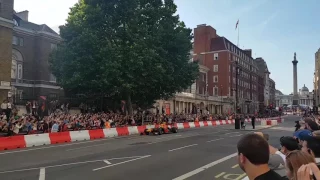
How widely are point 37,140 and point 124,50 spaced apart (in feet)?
41.0

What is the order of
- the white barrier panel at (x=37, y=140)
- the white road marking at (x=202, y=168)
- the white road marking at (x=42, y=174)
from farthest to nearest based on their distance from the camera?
the white barrier panel at (x=37, y=140)
the white road marking at (x=202, y=168)
the white road marking at (x=42, y=174)

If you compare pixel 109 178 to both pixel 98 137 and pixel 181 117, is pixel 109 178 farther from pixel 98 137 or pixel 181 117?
pixel 181 117

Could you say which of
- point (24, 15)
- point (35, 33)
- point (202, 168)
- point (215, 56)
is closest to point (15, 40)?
point (35, 33)

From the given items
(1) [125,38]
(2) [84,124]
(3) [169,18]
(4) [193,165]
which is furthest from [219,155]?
(3) [169,18]

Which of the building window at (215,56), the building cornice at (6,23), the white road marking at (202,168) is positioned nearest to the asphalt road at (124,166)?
the white road marking at (202,168)

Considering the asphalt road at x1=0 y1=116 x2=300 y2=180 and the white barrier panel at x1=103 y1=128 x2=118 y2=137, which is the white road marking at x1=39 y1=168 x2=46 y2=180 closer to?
the asphalt road at x1=0 y1=116 x2=300 y2=180

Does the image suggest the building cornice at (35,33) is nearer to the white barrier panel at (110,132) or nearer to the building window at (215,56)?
the white barrier panel at (110,132)

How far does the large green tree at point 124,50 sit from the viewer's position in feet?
90.6

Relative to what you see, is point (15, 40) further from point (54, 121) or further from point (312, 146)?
point (312, 146)

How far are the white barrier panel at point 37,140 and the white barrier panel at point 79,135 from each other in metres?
2.19

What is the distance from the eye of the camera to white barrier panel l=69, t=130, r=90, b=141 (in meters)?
21.6

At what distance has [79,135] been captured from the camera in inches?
873

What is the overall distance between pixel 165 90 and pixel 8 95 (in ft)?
60.6

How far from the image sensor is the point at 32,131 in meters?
20.7
